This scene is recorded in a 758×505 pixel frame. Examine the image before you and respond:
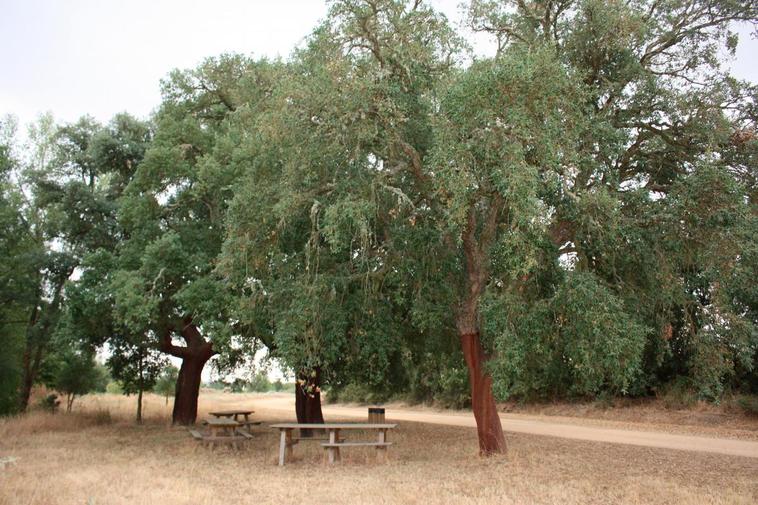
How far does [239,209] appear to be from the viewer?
11547 mm

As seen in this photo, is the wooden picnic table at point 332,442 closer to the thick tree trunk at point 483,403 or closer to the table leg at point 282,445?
the table leg at point 282,445

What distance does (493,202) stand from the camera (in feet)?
35.8

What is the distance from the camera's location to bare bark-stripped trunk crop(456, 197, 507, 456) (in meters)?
11.5

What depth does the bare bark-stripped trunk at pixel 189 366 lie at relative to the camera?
810 inches

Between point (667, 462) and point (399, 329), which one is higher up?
point (399, 329)

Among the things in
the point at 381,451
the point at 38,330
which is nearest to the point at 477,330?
the point at 381,451

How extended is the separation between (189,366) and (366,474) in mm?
13128

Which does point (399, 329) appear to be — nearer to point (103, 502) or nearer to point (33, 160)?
point (103, 502)

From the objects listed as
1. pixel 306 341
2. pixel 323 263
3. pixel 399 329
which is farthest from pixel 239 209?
pixel 399 329

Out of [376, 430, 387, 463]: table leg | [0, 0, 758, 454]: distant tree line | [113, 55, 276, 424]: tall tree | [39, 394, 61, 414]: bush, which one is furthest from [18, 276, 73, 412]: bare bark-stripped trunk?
[376, 430, 387, 463]: table leg

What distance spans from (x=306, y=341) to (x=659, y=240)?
6.62 meters

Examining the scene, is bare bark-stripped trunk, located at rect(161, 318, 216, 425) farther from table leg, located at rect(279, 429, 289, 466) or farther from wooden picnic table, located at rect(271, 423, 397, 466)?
table leg, located at rect(279, 429, 289, 466)

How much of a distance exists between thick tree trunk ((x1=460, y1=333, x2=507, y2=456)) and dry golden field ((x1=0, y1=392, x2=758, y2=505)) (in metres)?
0.36

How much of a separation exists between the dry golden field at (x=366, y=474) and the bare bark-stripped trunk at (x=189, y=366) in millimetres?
5052
